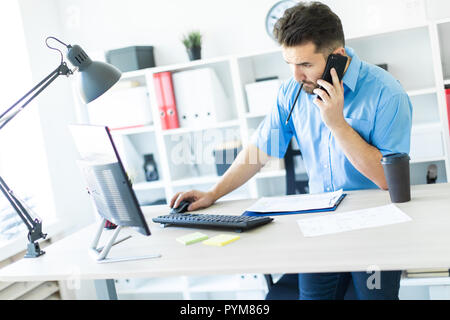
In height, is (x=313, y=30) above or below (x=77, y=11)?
below

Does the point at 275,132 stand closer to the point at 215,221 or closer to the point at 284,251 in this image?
the point at 215,221

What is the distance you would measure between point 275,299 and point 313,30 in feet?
3.15

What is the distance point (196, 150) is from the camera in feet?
10.2

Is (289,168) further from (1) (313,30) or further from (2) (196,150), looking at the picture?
(2) (196,150)

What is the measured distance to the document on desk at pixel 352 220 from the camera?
4.29 feet

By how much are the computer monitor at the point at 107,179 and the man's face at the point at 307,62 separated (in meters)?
0.78

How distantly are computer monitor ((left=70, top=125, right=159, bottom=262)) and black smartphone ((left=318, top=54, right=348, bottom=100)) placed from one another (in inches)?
32.2

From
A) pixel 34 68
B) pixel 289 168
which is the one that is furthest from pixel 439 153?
pixel 34 68

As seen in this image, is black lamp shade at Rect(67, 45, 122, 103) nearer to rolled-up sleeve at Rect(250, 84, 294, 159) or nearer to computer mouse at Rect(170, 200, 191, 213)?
computer mouse at Rect(170, 200, 191, 213)

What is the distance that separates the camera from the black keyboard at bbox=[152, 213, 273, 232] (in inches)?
56.2

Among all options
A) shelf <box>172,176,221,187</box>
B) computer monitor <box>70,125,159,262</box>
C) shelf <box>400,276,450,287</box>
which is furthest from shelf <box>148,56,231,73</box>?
shelf <box>400,276,450,287</box>

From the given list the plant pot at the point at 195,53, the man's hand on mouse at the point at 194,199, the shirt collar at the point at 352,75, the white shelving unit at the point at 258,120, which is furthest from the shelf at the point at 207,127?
the shirt collar at the point at 352,75
